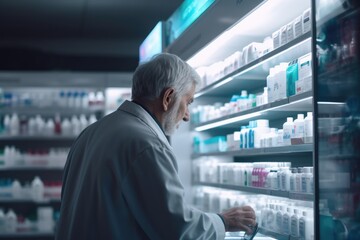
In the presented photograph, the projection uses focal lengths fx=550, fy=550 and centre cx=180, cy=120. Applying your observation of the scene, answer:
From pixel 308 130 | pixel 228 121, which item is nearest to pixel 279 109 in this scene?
pixel 308 130

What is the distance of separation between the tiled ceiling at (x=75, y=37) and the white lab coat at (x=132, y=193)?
20.2 ft

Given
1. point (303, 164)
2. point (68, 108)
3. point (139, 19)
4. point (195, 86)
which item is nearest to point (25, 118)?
point (68, 108)

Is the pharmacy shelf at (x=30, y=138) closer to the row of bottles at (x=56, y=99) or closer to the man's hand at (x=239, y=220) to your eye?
the row of bottles at (x=56, y=99)

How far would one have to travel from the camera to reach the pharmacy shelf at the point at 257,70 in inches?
118

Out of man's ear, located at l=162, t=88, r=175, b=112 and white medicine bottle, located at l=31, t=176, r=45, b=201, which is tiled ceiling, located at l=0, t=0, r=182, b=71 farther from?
man's ear, located at l=162, t=88, r=175, b=112

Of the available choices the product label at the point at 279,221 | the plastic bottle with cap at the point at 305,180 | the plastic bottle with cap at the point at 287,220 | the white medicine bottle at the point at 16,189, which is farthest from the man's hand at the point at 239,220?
the white medicine bottle at the point at 16,189

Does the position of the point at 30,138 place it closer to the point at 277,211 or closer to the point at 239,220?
the point at 277,211

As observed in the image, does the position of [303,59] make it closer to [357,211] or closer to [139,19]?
[357,211]

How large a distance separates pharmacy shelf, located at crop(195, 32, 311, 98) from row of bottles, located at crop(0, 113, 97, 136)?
3.51m

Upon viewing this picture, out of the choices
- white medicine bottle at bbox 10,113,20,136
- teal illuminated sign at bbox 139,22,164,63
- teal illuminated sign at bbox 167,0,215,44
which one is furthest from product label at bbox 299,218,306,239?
white medicine bottle at bbox 10,113,20,136

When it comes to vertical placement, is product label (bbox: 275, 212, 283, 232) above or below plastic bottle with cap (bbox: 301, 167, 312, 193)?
below

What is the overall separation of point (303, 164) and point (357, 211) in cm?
146

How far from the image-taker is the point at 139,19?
28.8ft

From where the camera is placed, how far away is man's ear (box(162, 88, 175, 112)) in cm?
246
